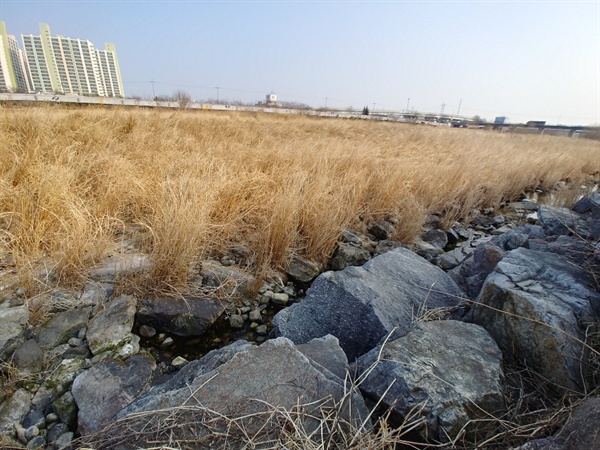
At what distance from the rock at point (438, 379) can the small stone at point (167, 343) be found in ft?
4.38

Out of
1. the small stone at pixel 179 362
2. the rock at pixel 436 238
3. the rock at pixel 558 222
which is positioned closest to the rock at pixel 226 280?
the small stone at pixel 179 362

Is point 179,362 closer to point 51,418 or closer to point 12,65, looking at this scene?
point 51,418

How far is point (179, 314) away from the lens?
2.11 m

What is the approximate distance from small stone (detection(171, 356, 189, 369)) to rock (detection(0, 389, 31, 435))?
69 cm

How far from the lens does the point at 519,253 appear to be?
6.86 feet

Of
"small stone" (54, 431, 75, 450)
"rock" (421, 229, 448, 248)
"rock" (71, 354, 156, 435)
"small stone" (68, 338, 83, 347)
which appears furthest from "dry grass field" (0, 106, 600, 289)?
"small stone" (54, 431, 75, 450)

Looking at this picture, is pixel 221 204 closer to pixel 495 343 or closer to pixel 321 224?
pixel 321 224

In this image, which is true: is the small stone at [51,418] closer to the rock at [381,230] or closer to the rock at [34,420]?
the rock at [34,420]

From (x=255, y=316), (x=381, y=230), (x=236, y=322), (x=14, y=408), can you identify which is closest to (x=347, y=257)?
(x=381, y=230)

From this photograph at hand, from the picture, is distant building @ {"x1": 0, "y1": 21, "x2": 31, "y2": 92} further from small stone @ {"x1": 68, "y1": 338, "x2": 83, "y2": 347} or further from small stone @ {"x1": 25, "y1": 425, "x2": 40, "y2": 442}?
small stone @ {"x1": 25, "y1": 425, "x2": 40, "y2": 442}

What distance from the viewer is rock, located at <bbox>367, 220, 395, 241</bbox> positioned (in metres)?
3.89

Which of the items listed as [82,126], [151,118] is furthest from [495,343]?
[151,118]

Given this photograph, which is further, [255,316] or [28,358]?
[255,316]

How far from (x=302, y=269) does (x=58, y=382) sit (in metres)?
1.95
